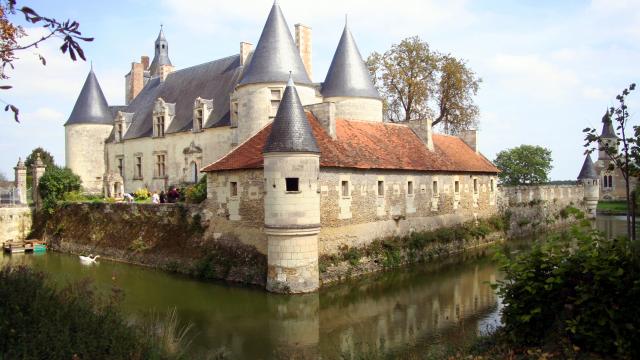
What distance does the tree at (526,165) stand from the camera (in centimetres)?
5069

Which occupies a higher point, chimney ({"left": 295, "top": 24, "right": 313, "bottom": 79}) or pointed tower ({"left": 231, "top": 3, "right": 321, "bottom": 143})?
chimney ({"left": 295, "top": 24, "right": 313, "bottom": 79})

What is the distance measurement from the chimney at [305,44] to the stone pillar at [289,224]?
1118cm

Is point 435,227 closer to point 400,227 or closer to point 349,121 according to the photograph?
point 400,227

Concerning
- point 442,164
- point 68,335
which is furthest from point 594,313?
point 442,164

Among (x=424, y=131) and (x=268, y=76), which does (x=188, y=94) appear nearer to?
(x=268, y=76)

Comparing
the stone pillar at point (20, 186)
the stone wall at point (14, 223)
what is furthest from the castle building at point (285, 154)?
the stone wall at point (14, 223)

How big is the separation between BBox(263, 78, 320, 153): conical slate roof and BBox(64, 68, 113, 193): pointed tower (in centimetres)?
2012

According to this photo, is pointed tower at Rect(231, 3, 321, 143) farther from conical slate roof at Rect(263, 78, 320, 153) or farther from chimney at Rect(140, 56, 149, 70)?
chimney at Rect(140, 56, 149, 70)

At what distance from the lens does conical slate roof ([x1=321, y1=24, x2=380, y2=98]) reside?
76.8 ft

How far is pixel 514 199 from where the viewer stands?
1101 inches

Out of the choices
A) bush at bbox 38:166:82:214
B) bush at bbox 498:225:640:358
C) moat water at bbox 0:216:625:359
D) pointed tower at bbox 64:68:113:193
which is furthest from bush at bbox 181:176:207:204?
pointed tower at bbox 64:68:113:193

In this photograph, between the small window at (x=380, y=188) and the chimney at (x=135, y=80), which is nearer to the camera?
the small window at (x=380, y=188)

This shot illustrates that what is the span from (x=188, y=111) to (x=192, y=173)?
342 cm

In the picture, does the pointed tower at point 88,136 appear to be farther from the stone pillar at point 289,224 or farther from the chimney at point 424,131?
the stone pillar at point 289,224
